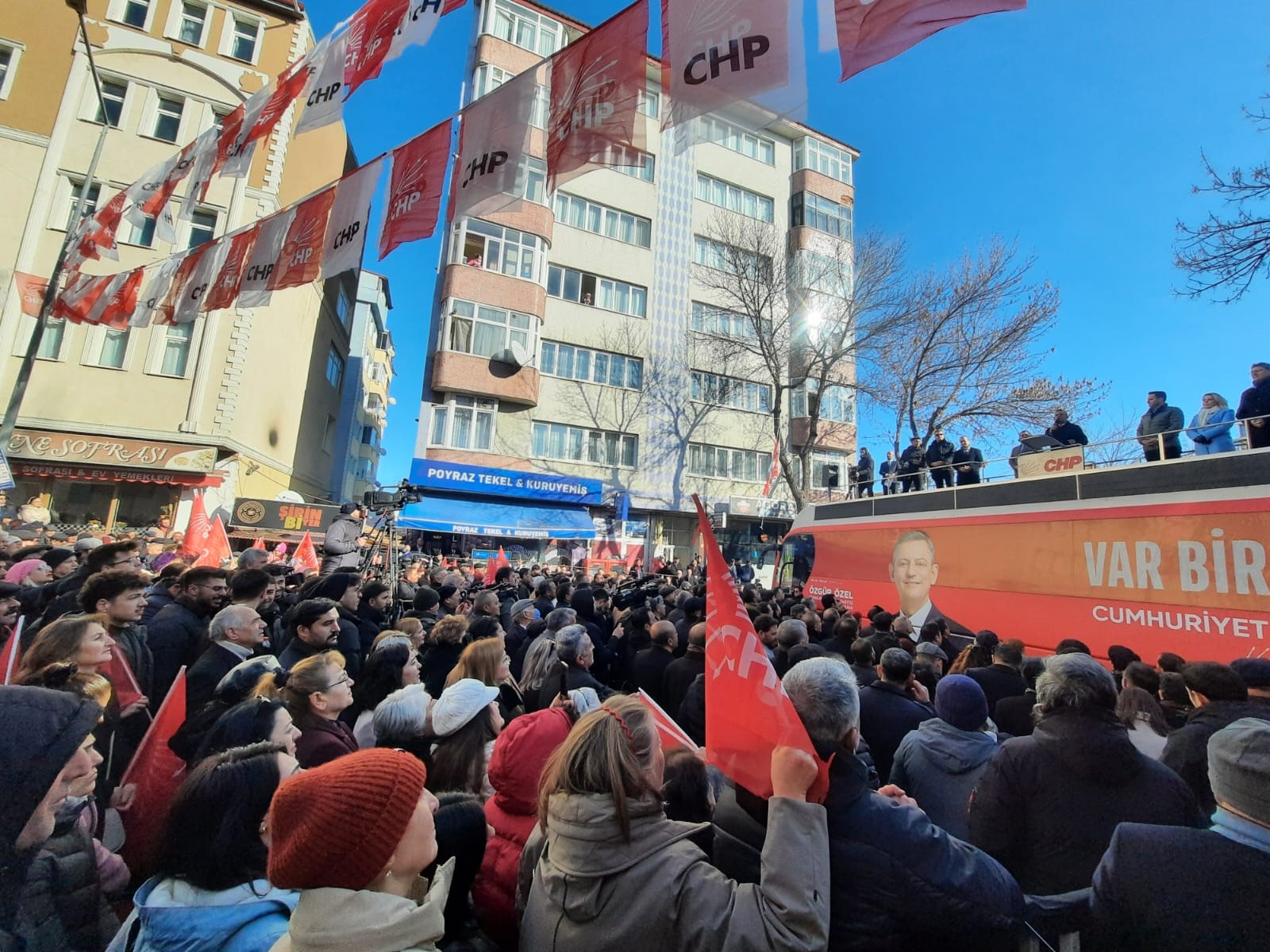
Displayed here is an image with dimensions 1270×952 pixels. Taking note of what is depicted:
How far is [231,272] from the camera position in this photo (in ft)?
28.5

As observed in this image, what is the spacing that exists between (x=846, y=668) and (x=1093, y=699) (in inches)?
45.3

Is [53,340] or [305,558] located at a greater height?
[53,340]

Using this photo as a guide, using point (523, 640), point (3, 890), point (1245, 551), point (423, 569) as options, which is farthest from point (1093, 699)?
point (423, 569)

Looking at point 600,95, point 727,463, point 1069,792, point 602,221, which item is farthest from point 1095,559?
point 602,221

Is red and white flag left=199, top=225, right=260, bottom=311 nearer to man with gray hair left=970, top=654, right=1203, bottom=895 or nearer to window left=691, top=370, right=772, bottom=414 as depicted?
man with gray hair left=970, top=654, right=1203, bottom=895

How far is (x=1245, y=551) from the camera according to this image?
21.0 feet

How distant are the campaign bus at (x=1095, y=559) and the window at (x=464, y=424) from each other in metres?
14.4

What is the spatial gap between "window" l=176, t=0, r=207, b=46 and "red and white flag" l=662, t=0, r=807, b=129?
2455cm

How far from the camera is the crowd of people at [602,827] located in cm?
135

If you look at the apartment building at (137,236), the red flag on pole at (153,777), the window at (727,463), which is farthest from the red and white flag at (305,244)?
the window at (727,463)

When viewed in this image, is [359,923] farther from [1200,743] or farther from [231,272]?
[231,272]

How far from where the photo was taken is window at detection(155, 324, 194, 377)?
17.6 metres

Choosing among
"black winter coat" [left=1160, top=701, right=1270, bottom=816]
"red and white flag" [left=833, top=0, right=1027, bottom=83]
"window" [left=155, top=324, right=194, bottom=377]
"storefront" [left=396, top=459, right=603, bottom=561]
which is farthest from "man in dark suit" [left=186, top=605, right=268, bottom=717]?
"window" [left=155, top=324, right=194, bottom=377]

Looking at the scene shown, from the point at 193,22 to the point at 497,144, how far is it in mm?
23454
